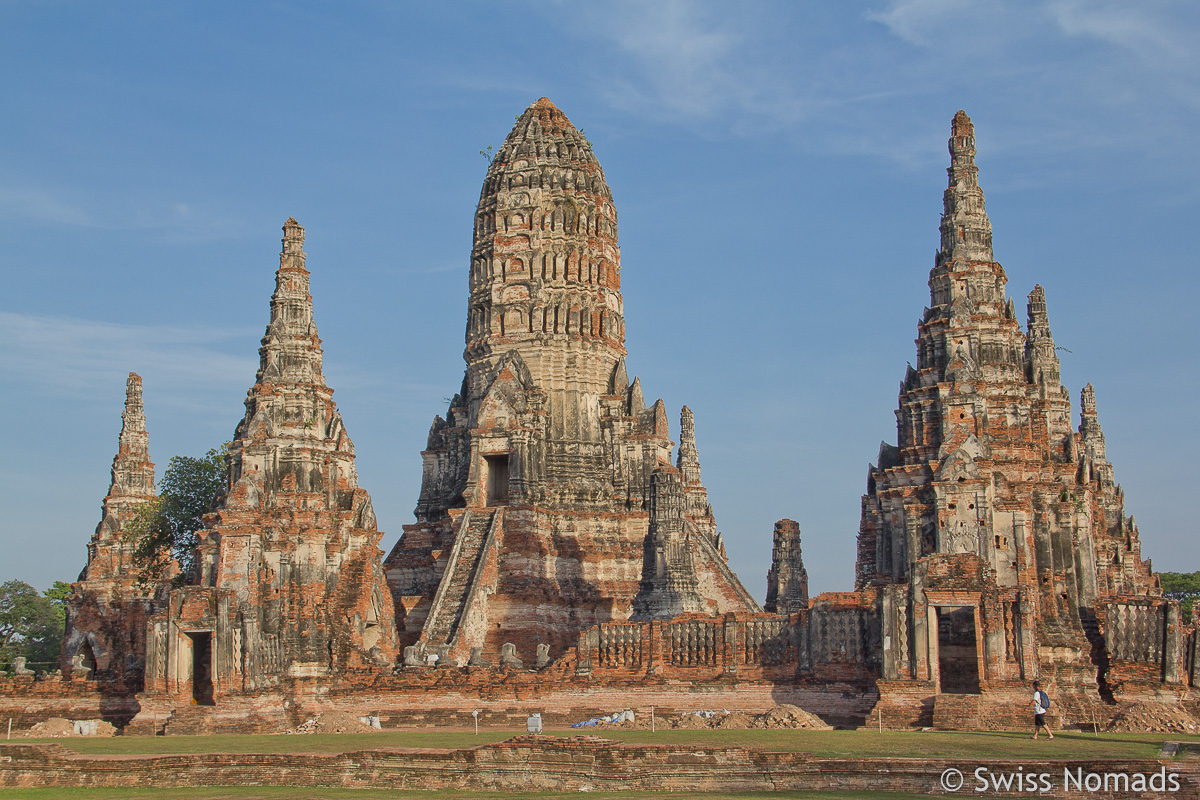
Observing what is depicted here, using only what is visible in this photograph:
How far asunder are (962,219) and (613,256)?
12996mm

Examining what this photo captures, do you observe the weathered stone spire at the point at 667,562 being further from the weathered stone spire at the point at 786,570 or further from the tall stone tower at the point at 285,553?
the weathered stone spire at the point at 786,570

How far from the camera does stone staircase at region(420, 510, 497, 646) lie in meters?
37.1

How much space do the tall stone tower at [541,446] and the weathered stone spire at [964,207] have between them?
32.7ft

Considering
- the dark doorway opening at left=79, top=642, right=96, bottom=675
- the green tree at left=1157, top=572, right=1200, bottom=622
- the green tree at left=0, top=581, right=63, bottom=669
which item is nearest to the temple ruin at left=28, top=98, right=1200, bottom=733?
the dark doorway opening at left=79, top=642, right=96, bottom=675

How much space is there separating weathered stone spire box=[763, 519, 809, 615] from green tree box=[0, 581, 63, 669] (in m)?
30.3

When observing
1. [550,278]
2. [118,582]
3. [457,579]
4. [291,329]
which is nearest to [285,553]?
[291,329]

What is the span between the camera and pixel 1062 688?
2909 cm

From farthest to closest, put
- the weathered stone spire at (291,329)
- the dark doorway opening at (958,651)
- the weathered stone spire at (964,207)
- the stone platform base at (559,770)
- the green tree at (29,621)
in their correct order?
the green tree at (29,621)
the weathered stone spire at (964,207)
the weathered stone spire at (291,329)
the dark doorway opening at (958,651)
the stone platform base at (559,770)

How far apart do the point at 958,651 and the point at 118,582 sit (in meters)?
26.5

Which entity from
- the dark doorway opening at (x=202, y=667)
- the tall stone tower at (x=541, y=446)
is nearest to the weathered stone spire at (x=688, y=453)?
the tall stone tower at (x=541, y=446)

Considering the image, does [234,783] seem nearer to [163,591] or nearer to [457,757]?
[457,757]

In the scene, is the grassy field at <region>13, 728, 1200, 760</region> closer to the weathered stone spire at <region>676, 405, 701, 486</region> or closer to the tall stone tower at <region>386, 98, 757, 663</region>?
the tall stone tower at <region>386, 98, 757, 663</region>

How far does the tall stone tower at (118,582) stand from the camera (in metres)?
39.8

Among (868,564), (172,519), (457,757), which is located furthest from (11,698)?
(868,564)
